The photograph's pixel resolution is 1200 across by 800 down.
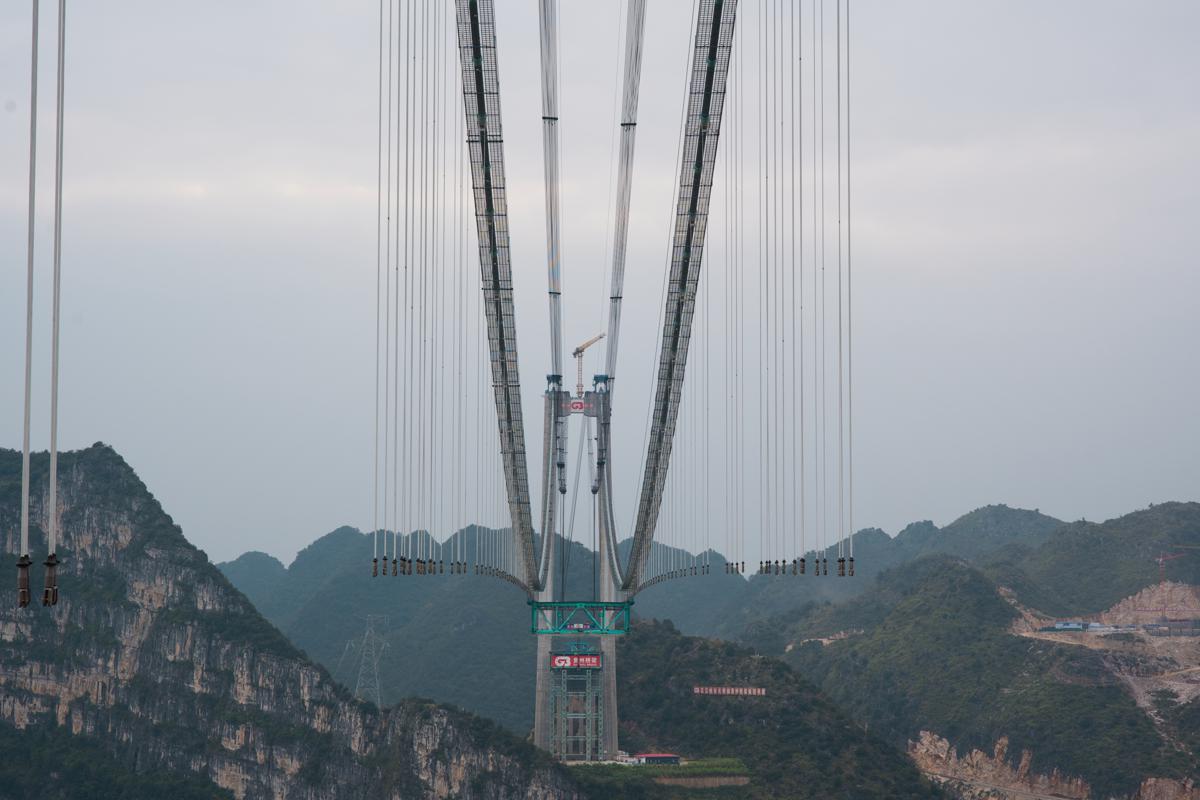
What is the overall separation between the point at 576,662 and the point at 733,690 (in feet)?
76.0

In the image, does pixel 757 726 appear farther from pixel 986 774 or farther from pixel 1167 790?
pixel 1167 790

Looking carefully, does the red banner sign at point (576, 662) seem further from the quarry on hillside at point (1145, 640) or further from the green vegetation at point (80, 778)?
the quarry on hillside at point (1145, 640)

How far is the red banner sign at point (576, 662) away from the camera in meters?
112

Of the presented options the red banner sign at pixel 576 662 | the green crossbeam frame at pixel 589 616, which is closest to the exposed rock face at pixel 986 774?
the red banner sign at pixel 576 662

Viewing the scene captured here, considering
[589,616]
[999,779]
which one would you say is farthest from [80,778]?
[999,779]

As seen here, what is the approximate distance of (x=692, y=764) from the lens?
117 meters

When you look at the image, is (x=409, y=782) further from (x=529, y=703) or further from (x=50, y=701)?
(x=529, y=703)

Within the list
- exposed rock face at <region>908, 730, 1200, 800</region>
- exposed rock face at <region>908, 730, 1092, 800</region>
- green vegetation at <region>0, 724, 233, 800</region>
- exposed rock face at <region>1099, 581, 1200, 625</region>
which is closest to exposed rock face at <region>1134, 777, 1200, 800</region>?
exposed rock face at <region>908, 730, 1200, 800</region>

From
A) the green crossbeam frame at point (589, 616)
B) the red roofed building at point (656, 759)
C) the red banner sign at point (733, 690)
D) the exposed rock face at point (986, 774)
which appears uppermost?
the green crossbeam frame at point (589, 616)

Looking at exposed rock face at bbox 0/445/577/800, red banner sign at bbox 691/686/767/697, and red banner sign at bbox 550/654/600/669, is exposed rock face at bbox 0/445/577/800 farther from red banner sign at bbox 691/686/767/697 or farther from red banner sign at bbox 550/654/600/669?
red banner sign at bbox 691/686/767/697

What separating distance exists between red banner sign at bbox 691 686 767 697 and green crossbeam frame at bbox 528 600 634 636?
25202 millimetres

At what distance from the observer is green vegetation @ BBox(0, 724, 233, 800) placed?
446ft

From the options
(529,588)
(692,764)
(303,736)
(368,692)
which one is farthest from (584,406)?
(368,692)

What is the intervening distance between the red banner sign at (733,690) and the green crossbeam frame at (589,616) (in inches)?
992
